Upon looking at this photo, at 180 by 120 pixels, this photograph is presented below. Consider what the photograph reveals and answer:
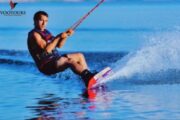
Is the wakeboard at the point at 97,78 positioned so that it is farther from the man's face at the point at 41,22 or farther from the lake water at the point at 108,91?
the man's face at the point at 41,22

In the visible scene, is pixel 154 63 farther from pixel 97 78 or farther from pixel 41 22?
pixel 41 22

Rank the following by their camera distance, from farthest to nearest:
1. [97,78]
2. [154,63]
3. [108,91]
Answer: [154,63], [97,78], [108,91]

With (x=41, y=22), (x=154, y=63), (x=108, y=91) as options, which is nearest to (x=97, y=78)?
(x=108, y=91)

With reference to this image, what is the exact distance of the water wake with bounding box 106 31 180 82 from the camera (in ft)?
55.4

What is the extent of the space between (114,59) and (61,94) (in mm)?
8584

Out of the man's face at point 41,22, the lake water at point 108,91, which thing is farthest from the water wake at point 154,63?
the man's face at point 41,22

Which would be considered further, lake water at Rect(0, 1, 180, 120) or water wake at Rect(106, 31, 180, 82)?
water wake at Rect(106, 31, 180, 82)

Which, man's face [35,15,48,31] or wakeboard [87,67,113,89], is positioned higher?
man's face [35,15,48,31]

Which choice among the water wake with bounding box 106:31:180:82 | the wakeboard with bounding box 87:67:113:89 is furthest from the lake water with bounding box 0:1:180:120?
the wakeboard with bounding box 87:67:113:89

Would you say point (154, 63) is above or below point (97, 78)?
above

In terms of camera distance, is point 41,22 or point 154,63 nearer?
point 41,22

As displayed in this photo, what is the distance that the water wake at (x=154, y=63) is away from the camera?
1688 cm

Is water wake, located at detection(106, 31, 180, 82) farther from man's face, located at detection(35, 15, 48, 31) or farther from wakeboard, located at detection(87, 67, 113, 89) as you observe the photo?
man's face, located at detection(35, 15, 48, 31)

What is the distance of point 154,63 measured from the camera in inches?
719
